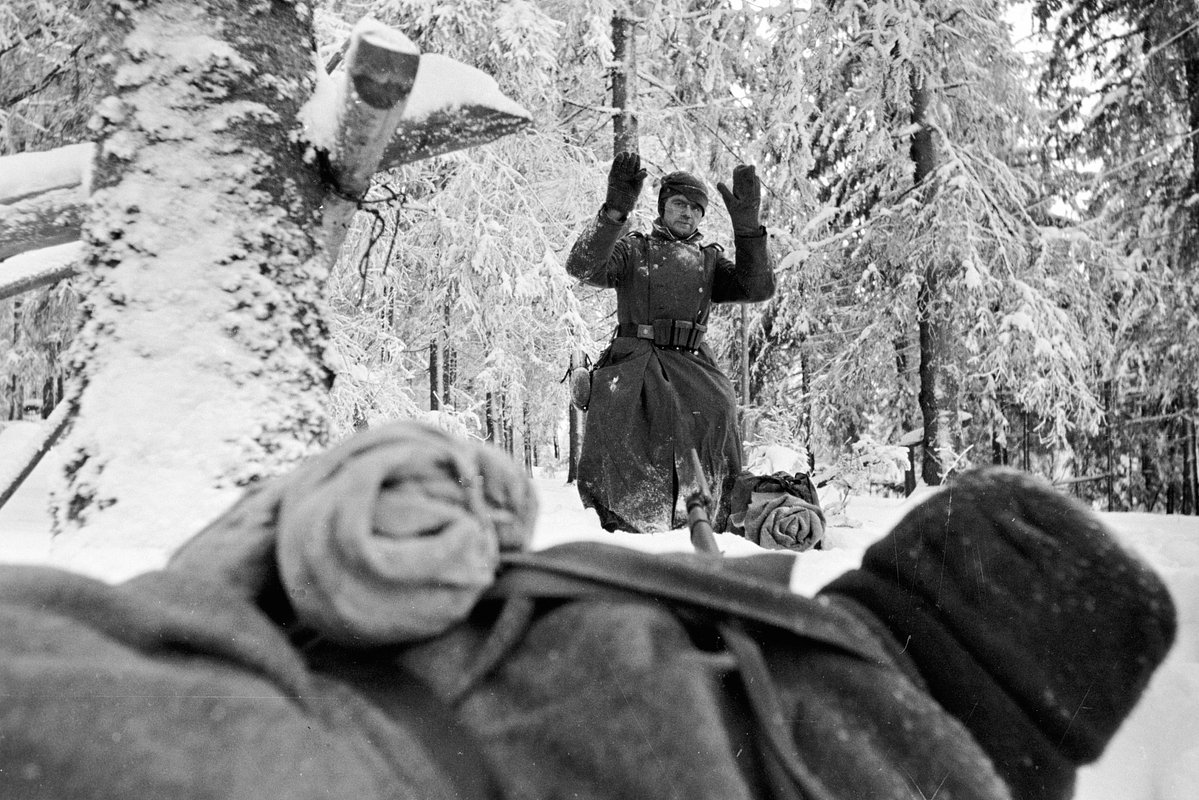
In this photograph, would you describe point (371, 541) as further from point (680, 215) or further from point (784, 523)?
point (680, 215)

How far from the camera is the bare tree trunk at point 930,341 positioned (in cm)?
775

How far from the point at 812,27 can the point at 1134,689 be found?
854 centimetres

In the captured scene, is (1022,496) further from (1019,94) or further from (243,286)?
(1019,94)

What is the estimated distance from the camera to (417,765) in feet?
1.95

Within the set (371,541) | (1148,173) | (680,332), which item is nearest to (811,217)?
(1148,173)

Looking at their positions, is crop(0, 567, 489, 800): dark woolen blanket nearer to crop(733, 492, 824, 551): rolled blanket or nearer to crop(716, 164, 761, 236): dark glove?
crop(733, 492, 824, 551): rolled blanket

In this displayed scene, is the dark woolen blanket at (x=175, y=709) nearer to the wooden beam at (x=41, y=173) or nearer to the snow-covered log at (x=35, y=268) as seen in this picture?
the wooden beam at (x=41, y=173)

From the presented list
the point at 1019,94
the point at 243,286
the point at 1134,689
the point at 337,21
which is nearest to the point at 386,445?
the point at 1134,689

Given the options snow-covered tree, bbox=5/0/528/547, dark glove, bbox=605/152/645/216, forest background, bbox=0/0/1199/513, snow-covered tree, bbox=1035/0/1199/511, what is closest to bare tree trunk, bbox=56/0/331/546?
snow-covered tree, bbox=5/0/528/547

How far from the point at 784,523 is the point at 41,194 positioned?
2.74 m

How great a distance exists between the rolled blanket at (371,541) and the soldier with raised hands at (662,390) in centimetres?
282

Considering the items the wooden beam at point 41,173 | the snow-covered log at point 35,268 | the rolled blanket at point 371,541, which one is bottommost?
the rolled blanket at point 371,541

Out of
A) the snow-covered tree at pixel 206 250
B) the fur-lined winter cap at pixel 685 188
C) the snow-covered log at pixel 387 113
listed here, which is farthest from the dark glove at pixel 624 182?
the snow-covered tree at pixel 206 250

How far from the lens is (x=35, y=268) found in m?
2.15
